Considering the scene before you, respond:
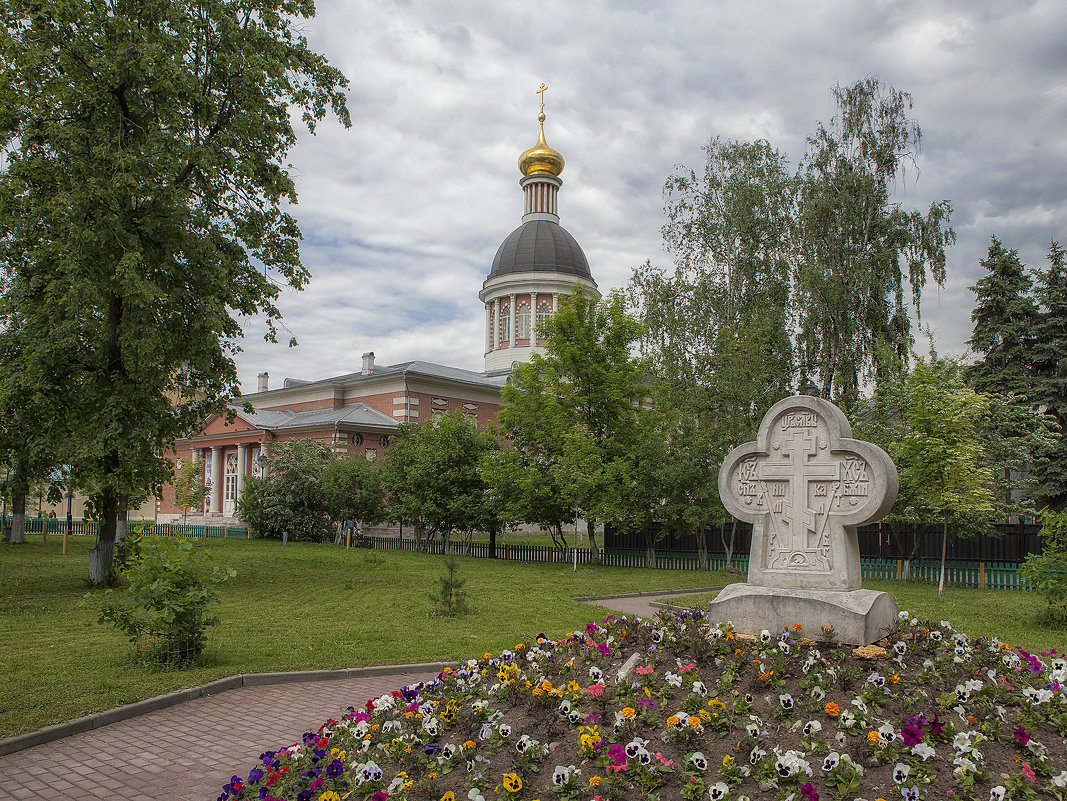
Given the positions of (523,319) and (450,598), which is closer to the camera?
(450,598)

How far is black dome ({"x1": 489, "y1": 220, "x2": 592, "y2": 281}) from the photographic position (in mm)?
53281

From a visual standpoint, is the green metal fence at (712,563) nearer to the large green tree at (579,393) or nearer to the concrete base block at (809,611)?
the large green tree at (579,393)

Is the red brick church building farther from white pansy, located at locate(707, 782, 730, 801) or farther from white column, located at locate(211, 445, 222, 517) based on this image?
white pansy, located at locate(707, 782, 730, 801)

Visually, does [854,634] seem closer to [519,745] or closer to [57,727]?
[519,745]

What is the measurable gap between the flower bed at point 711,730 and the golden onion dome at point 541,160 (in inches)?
2089

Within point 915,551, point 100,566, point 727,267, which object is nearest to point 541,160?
point 727,267

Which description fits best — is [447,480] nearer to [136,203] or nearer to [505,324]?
[136,203]

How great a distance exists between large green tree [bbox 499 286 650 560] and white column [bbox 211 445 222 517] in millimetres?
25381

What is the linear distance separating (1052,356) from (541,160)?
37711 millimetres

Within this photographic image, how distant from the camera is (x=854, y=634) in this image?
239 inches

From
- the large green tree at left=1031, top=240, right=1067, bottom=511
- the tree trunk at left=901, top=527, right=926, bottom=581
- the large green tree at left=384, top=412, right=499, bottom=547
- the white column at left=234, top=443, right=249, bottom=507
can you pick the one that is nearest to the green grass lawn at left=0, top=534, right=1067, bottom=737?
the tree trunk at left=901, top=527, right=926, bottom=581

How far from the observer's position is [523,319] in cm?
5425

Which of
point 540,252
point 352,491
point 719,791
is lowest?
point 719,791

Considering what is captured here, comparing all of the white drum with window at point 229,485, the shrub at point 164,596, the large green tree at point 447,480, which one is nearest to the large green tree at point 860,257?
the large green tree at point 447,480
